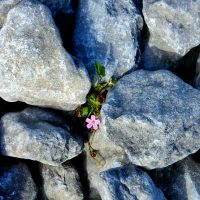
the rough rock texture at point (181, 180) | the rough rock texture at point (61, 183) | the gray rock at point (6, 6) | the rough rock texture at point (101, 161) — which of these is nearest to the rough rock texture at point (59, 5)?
the gray rock at point (6, 6)

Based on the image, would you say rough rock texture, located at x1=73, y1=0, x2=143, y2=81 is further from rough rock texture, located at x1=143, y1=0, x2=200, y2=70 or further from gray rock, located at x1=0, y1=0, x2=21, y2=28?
gray rock, located at x1=0, y1=0, x2=21, y2=28

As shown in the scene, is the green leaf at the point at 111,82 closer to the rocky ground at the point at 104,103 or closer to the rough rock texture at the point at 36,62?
the rocky ground at the point at 104,103

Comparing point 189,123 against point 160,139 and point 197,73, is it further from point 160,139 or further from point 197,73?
point 197,73

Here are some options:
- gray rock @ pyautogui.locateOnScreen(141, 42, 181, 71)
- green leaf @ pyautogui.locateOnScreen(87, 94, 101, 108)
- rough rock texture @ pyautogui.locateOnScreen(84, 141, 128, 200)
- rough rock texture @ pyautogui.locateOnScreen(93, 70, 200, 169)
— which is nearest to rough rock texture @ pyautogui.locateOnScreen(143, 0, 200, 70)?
gray rock @ pyautogui.locateOnScreen(141, 42, 181, 71)

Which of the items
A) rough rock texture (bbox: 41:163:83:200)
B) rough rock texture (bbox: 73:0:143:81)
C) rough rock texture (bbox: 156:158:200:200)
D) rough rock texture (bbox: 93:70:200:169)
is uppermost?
rough rock texture (bbox: 73:0:143:81)

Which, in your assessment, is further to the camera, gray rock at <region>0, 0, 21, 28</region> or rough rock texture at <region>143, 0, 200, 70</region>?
rough rock texture at <region>143, 0, 200, 70</region>

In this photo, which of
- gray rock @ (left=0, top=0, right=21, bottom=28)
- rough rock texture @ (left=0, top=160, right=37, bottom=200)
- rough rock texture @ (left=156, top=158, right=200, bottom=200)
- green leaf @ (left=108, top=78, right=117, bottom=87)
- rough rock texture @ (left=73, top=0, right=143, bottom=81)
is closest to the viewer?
rough rock texture @ (left=0, top=160, right=37, bottom=200)

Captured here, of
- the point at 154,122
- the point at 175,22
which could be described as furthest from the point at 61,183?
the point at 175,22

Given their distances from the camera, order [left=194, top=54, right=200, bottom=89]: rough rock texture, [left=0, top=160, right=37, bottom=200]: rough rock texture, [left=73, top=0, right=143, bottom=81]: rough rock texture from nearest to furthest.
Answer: [left=0, top=160, right=37, bottom=200]: rough rock texture → [left=73, top=0, right=143, bottom=81]: rough rock texture → [left=194, top=54, right=200, bottom=89]: rough rock texture

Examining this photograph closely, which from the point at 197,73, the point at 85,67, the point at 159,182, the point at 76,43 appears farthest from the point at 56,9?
the point at 159,182
